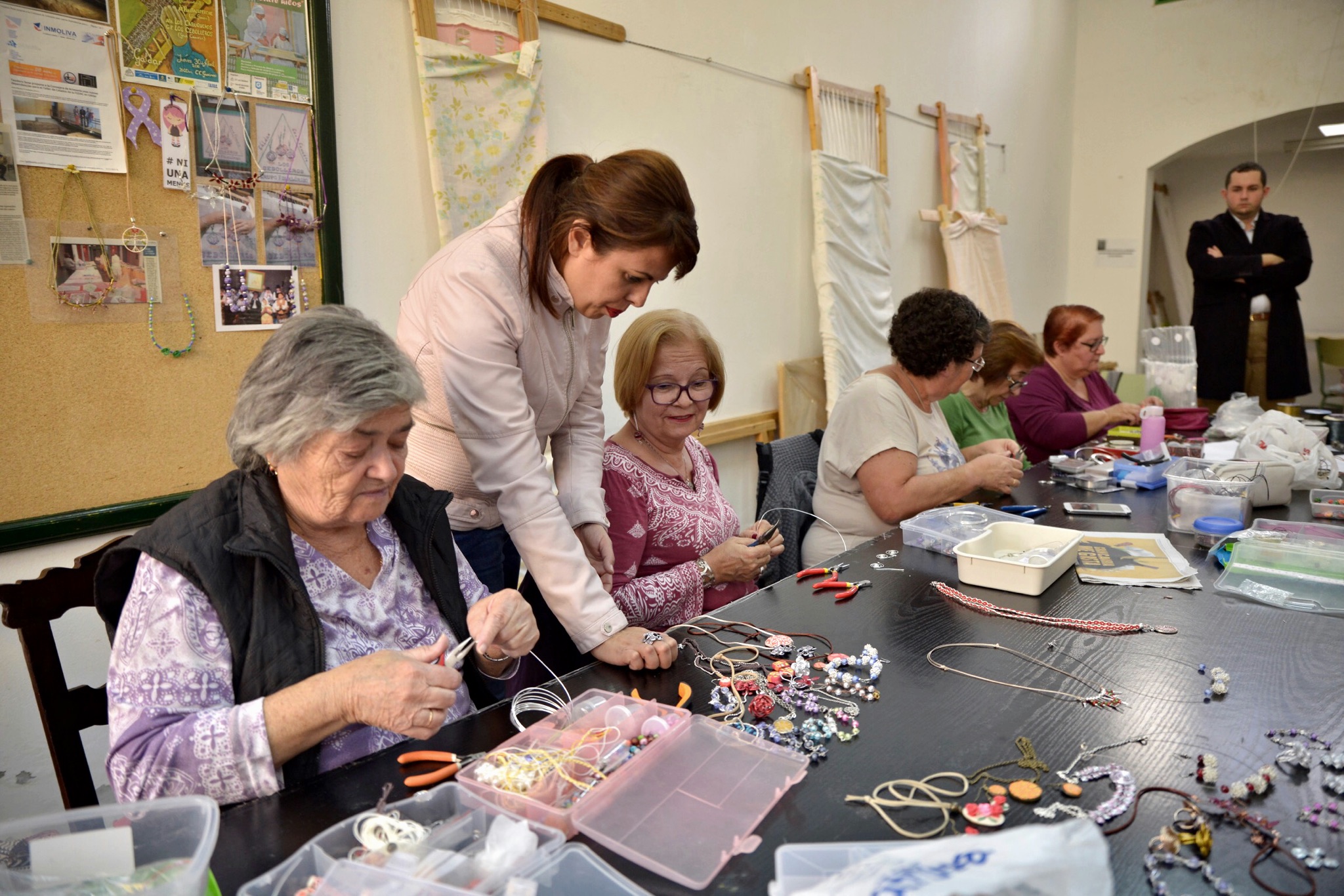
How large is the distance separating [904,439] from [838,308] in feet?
7.11

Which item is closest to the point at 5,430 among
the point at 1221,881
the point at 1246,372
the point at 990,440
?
the point at 1221,881

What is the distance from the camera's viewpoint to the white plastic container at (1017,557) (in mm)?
1691

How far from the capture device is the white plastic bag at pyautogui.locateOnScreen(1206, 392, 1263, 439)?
3324mm

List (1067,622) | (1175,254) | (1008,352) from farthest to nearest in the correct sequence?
(1175,254) < (1008,352) < (1067,622)

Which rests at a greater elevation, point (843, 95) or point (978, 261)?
point (843, 95)

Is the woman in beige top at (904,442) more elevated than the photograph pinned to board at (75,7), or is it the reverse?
the photograph pinned to board at (75,7)

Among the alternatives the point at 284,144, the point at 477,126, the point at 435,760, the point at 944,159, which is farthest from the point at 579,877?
the point at 944,159

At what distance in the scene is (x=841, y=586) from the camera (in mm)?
1746

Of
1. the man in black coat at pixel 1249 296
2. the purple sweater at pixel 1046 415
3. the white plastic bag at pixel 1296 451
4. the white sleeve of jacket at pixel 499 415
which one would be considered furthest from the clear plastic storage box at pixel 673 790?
the man in black coat at pixel 1249 296

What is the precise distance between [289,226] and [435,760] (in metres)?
1.76

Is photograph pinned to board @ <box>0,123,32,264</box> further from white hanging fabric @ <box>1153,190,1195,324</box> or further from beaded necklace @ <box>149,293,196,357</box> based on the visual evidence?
white hanging fabric @ <box>1153,190,1195,324</box>

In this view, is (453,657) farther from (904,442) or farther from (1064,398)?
(1064,398)

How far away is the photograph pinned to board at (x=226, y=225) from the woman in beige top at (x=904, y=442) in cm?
166

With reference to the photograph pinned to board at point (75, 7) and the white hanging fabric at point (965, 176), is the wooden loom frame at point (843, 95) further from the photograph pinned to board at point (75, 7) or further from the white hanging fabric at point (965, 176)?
the photograph pinned to board at point (75, 7)
